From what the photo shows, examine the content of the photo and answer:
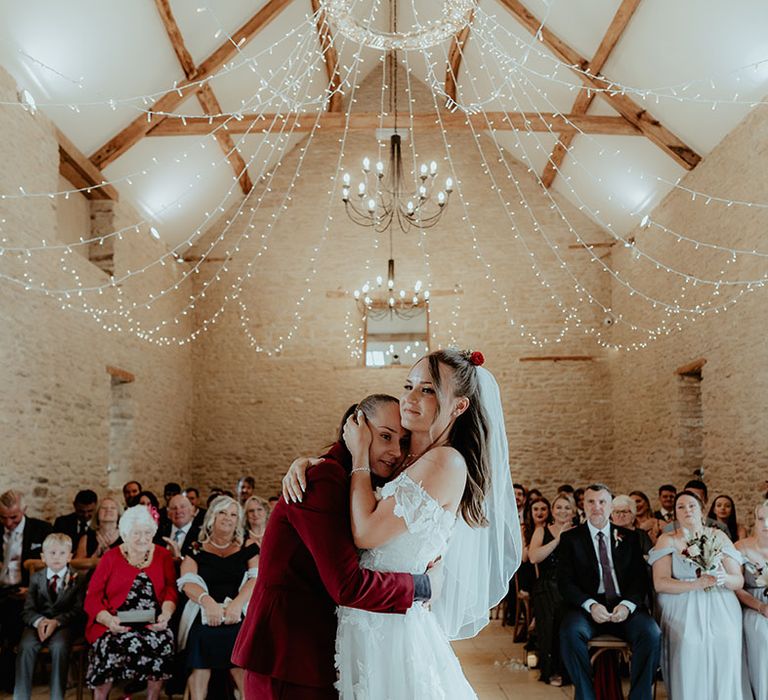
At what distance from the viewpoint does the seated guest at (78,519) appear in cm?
670

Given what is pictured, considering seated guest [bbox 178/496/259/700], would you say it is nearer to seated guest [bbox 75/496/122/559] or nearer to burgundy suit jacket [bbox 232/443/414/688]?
seated guest [bbox 75/496/122/559]

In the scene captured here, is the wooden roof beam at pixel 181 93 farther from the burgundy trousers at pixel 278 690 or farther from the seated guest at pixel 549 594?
the burgundy trousers at pixel 278 690

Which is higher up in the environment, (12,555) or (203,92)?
(203,92)

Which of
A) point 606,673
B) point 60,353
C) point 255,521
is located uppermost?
point 60,353

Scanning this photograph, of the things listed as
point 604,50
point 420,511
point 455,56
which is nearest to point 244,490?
point 455,56

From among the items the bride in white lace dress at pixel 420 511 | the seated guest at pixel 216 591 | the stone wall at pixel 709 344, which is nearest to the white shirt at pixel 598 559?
the seated guest at pixel 216 591

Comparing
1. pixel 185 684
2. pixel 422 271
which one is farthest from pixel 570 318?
pixel 185 684

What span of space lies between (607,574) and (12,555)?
4067 millimetres

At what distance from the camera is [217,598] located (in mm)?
4492

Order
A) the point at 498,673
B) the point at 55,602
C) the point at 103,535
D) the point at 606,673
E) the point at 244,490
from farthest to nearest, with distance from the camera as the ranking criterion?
the point at 244,490 < the point at 103,535 < the point at 498,673 < the point at 55,602 < the point at 606,673

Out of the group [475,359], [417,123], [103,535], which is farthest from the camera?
[417,123]

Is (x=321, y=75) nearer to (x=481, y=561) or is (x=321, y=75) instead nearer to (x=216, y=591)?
(x=216, y=591)

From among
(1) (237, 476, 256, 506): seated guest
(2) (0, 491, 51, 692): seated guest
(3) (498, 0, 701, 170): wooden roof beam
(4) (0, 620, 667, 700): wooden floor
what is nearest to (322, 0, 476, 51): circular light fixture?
(3) (498, 0, 701, 170): wooden roof beam

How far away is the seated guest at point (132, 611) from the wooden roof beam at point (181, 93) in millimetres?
5140
